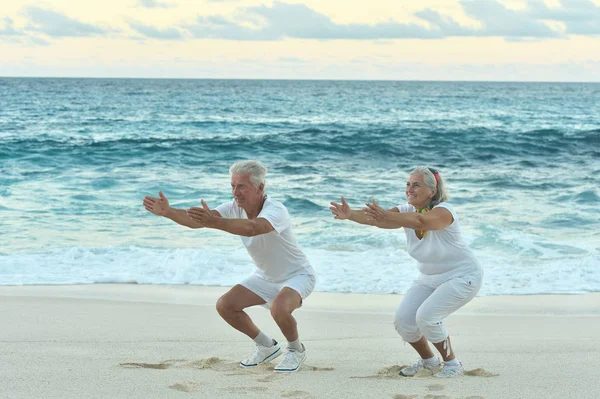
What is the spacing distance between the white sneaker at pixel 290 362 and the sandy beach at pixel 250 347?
0.24 feet

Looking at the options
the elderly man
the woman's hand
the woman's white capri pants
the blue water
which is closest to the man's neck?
the elderly man

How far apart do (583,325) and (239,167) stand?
3716 millimetres

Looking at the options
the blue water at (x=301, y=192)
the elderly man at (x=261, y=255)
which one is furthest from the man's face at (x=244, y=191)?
the blue water at (x=301, y=192)

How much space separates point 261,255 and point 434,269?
115 cm

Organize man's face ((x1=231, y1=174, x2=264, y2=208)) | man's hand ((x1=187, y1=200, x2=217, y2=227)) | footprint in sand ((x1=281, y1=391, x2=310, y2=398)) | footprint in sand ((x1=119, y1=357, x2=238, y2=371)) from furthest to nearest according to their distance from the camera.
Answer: footprint in sand ((x1=119, y1=357, x2=238, y2=371)) < man's face ((x1=231, y1=174, x2=264, y2=208)) < man's hand ((x1=187, y1=200, x2=217, y2=227)) < footprint in sand ((x1=281, y1=391, x2=310, y2=398))

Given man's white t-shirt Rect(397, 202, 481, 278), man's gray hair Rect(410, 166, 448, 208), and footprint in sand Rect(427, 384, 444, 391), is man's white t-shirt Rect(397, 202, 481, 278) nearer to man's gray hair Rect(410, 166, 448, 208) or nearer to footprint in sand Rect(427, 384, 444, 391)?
man's gray hair Rect(410, 166, 448, 208)

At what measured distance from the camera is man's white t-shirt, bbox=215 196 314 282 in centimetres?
478

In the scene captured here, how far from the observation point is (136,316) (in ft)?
21.8

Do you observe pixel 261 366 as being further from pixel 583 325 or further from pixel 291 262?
pixel 583 325

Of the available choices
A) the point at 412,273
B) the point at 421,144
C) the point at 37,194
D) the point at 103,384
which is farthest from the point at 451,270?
the point at 421,144

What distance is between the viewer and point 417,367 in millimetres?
4938

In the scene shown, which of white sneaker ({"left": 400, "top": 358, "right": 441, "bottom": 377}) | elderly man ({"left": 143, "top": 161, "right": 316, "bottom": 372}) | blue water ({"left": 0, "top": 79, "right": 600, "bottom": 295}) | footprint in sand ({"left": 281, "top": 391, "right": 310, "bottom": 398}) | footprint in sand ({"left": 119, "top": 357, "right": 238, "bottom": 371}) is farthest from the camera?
blue water ({"left": 0, "top": 79, "right": 600, "bottom": 295})

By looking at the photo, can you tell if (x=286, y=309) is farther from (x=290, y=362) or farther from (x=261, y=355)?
Result: (x=261, y=355)

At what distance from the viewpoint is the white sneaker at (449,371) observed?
4.81 metres
